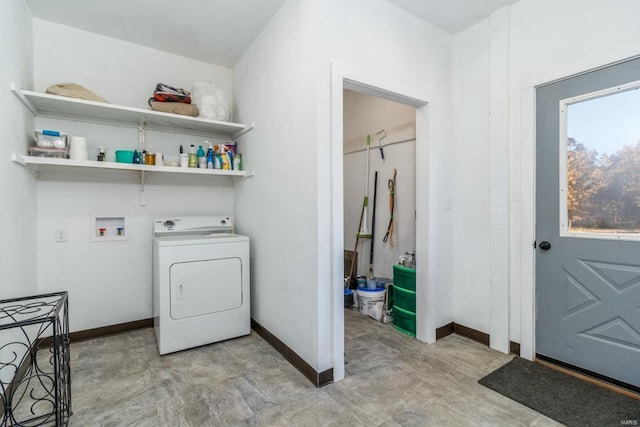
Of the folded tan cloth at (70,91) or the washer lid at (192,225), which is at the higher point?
the folded tan cloth at (70,91)

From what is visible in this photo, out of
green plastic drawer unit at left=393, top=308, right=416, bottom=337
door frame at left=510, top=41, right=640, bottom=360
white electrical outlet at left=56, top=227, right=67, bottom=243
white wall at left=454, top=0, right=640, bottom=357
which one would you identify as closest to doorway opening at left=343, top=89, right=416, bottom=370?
green plastic drawer unit at left=393, top=308, right=416, bottom=337

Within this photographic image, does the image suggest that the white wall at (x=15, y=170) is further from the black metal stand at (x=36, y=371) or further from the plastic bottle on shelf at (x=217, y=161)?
the plastic bottle on shelf at (x=217, y=161)

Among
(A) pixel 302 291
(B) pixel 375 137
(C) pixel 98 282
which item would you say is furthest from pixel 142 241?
(B) pixel 375 137

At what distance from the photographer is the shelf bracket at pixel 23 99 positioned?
6.51 feet

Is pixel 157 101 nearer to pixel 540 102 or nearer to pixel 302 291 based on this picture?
pixel 302 291

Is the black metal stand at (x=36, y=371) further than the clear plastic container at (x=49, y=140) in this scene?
No

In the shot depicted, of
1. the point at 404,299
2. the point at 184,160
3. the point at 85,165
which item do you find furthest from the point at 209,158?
the point at 404,299

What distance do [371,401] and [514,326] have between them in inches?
53.6

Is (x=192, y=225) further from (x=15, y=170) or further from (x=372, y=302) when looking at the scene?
(x=372, y=302)

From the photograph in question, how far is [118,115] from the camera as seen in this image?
8.75 ft

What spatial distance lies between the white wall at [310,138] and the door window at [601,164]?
2.88 ft

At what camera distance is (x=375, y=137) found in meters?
3.75

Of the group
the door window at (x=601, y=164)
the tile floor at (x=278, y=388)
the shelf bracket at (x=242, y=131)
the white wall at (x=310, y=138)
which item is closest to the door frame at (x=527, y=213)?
the door window at (x=601, y=164)

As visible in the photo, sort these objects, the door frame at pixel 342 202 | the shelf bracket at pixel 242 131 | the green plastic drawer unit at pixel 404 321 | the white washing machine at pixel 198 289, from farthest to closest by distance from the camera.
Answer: the shelf bracket at pixel 242 131 < the green plastic drawer unit at pixel 404 321 < the white washing machine at pixel 198 289 < the door frame at pixel 342 202
